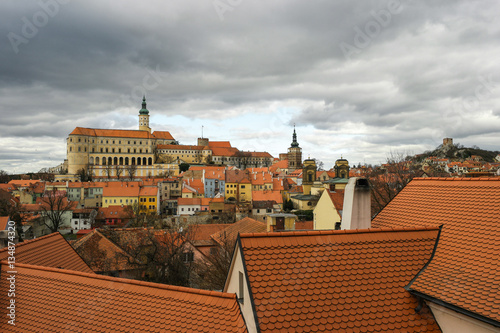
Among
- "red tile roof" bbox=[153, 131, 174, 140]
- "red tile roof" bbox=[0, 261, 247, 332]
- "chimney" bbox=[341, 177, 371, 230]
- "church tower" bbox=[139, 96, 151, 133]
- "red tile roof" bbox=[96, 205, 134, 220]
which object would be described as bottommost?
"red tile roof" bbox=[96, 205, 134, 220]

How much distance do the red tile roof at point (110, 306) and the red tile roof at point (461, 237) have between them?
12.5 feet

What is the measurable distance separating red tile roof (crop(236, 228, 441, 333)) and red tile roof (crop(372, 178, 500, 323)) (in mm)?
412

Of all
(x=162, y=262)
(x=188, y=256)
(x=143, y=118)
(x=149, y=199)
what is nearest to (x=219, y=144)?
(x=143, y=118)

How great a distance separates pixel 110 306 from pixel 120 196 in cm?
6606

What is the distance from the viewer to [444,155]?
463 feet

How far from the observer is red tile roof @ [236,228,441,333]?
4.88m

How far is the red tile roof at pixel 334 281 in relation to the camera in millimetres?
4883

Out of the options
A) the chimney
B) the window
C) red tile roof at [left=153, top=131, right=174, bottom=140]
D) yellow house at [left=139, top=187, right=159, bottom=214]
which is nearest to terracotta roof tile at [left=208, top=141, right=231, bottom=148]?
red tile roof at [left=153, top=131, right=174, bottom=140]

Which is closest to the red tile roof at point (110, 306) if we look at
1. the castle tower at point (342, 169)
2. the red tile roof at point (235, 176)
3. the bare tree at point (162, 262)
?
the bare tree at point (162, 262)

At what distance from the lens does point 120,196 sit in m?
66.5

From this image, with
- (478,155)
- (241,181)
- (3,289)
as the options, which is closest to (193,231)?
(3,289)

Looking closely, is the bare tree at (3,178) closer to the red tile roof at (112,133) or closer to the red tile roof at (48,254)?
the red tile roof at (112,133)

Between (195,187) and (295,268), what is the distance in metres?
76.3

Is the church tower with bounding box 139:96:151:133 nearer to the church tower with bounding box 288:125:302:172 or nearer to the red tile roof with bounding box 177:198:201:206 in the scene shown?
the church tower with bounding box 288:125:302:172
